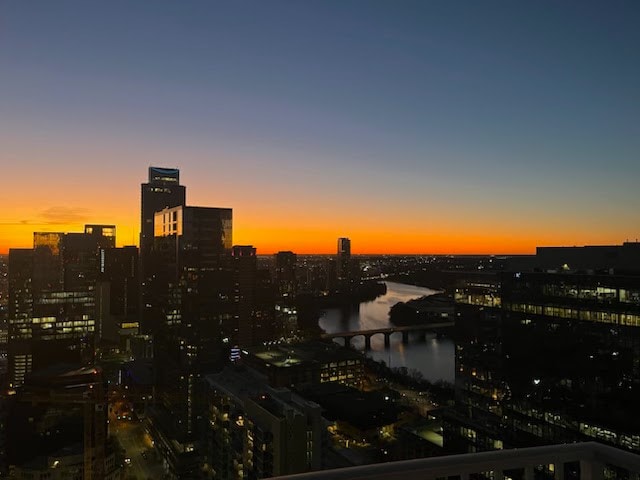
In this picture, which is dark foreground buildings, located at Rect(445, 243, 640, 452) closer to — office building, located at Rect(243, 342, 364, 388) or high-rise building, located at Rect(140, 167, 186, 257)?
office building, located at Rect(243, 342, 364, 388)

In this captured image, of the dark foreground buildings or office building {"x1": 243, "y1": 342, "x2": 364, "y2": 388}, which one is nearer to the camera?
the dark foreground buildings

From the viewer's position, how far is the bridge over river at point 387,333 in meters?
16.7

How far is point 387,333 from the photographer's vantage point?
17.2 metres

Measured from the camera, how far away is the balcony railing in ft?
1.43

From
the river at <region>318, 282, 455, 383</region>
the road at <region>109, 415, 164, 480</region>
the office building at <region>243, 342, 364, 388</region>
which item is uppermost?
the office building at <region>243, 342, 364, 388</region>

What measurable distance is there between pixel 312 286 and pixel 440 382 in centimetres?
1622

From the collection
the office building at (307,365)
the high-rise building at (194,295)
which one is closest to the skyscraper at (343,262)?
the high-rise building at (194,295)

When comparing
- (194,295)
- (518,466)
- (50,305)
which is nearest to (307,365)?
(194,295)

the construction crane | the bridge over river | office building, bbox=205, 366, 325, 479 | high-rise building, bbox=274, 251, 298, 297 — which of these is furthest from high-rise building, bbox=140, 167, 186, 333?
office building, bbox=205, 366, 325, 479

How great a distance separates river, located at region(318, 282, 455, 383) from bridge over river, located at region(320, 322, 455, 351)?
22cm

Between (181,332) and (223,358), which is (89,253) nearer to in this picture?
(181,332)

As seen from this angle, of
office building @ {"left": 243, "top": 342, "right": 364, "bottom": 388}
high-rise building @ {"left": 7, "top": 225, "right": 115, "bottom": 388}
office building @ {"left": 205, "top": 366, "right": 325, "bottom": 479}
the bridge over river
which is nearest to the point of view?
office building @ {"left": 205, "top": 366, "right": 325, "bottom": 479}

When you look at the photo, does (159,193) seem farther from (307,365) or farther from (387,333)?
(307,365)

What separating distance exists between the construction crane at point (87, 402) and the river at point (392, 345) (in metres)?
7.73
